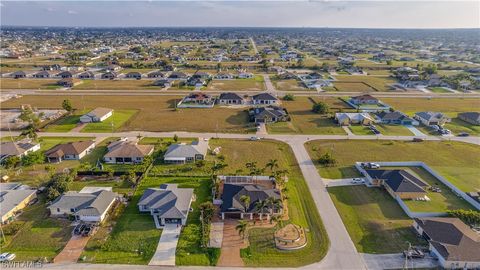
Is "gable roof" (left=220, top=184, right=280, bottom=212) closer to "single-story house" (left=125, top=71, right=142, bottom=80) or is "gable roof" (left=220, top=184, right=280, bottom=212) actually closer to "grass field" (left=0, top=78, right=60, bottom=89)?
"grass field" (left=0, top=78, right=60, bottom=89)

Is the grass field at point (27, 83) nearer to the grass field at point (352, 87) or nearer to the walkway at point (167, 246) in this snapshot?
the walkway at point (167, 246)

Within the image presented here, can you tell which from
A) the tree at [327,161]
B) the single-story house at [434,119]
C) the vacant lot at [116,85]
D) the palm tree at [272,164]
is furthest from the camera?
the vacant lot at [116,85]

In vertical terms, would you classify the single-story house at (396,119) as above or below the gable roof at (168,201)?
above

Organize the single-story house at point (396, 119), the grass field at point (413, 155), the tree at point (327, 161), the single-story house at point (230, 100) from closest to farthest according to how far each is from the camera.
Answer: the grass field at point (413, 155) → the tree at point (327, 161) → the single-story house at point (396, 119) → the single-story house at point (230, 100)

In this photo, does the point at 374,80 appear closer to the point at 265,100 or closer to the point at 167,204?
the point at 265,100

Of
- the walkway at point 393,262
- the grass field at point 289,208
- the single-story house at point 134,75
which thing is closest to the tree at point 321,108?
the grass field at point 289,208

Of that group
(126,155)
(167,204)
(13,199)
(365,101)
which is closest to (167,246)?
(167,204)

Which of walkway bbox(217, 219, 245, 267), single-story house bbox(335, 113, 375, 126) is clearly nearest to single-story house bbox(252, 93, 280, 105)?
single-story house bbox(335, 113, 375, 126)

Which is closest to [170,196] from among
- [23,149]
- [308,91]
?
[23,149]
